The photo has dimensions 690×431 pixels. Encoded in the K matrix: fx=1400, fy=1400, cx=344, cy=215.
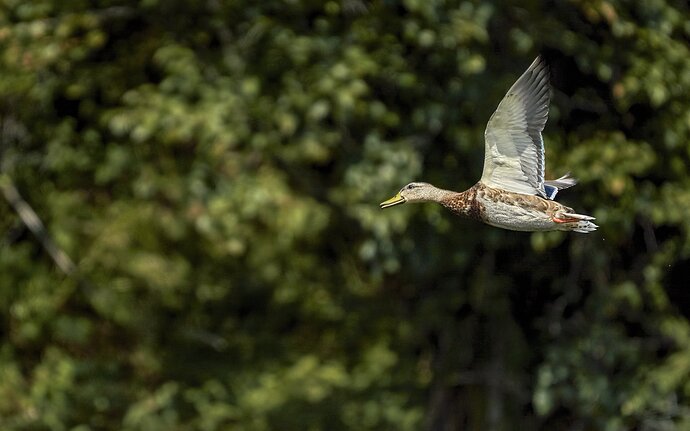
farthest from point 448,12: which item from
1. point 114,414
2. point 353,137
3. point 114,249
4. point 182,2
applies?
point 114,414

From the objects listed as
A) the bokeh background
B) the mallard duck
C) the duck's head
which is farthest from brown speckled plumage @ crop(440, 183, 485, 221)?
the bokeh background

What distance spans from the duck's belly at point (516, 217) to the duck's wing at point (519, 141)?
119mm

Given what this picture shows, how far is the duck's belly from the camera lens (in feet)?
9.36

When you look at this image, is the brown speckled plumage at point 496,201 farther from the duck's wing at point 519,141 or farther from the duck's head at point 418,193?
the duck's head at point 418,193

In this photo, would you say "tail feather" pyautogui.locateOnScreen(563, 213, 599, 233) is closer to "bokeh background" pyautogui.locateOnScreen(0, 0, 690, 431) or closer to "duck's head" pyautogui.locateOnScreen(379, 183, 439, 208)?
"duck's head" pyautogui.locateOnScreen(379, 183, 439, 208)

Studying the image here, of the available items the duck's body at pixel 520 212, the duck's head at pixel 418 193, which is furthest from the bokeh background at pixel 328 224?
the duck's body at pixel 520 212

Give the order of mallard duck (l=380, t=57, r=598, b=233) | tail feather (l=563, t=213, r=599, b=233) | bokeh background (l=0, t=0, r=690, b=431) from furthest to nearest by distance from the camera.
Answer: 1. bokeh background (l=0, t=0, r=690, b=431)
2. mallard duck (l=380, t=57, r=598, b=233)
3. tail feather (l=563, t=213, r=599, b=233)

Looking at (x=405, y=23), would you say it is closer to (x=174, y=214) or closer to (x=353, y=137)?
(x=353, y=137)

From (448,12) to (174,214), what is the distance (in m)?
1.55

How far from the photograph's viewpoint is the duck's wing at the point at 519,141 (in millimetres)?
2994

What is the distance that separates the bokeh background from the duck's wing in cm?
185

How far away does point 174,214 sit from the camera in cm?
582

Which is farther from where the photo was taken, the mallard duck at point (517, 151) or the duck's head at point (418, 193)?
the duck's head at point (418, 193)

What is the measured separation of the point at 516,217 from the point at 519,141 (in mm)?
232
